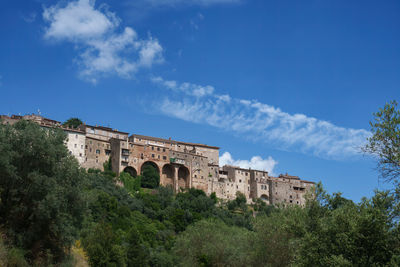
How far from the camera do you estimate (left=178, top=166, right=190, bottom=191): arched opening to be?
9006cm

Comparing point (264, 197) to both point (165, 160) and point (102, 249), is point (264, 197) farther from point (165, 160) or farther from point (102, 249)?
point (102, 249)

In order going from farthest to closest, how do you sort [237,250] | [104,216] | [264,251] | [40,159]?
[104,216] → [237,250] → [264,251] → [40,159]

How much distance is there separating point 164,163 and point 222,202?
14.6 meters

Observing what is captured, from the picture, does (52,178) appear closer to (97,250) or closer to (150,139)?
(97,250)

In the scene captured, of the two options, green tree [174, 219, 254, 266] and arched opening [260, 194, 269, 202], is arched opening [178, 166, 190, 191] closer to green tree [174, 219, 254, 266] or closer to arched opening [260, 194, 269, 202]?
arched opening [260, 194, 269, 202]

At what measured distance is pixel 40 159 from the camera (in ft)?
79.4

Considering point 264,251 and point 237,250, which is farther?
point 237,250

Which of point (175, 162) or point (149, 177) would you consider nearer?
point (149, 177)

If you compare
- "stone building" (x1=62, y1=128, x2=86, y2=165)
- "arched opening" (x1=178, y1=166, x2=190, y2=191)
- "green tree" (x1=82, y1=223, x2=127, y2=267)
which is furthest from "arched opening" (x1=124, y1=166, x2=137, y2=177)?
"green tree" (x1=82, y1=223, x2=127, y2=267)

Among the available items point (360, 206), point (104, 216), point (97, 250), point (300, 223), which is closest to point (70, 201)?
point (97, 250)

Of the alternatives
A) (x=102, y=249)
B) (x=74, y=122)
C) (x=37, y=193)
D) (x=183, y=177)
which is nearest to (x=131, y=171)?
(x=183, y=177)

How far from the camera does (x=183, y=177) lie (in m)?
90.8

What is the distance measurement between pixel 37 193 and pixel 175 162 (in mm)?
64969

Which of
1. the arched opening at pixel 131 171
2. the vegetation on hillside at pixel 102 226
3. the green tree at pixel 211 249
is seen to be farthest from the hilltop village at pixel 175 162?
the vegetation on hillside at pixel 102 226
